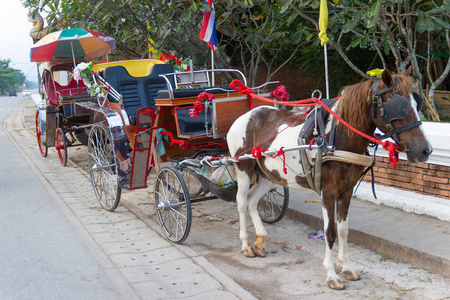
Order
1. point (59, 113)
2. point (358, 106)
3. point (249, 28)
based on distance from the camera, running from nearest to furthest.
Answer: point (358, 106) → point (249, 28) → point (59, 113)

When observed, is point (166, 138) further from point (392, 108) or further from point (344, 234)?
point (392, 108)

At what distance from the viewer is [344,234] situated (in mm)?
4672

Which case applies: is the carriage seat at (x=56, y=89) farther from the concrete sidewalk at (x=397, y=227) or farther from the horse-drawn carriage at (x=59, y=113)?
the concrete sidewalk at (x=397, y=227)

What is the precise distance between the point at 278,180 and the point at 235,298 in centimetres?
138

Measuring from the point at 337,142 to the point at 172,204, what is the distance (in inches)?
92.7

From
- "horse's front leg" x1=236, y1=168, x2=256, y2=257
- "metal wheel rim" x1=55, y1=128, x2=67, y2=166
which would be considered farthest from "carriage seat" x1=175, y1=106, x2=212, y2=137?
"metal wheel rim" x1=55, y1=128, x2=67, y2=166

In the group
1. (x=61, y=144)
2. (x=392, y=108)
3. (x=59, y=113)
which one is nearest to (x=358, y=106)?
(x=392, y=108)

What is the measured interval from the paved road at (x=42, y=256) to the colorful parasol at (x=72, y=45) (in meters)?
3.51

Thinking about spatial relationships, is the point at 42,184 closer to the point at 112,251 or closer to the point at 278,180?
the point at 112,251

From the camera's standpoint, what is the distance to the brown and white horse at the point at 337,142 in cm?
393

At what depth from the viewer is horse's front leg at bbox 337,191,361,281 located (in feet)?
15.3

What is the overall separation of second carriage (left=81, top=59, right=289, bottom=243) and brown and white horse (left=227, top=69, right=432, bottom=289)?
0.39 metres

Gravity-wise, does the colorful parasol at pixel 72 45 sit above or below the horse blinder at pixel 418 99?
above

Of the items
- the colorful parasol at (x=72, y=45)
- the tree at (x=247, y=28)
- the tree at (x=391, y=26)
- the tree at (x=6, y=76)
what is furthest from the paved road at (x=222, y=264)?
the tree at (x=6, y=76)
